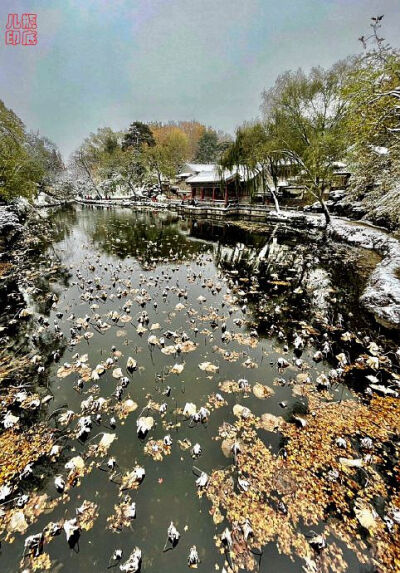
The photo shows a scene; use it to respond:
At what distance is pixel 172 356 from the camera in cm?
622

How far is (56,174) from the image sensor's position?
65.4 m

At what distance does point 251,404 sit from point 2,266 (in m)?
15.6

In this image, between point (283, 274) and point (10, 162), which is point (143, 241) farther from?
point (283, 274)

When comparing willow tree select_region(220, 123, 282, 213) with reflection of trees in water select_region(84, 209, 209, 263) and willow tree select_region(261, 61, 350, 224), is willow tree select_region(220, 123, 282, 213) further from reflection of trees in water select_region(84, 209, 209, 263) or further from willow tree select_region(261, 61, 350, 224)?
reflection of trees in water select_region(84, 209, 209, 263)

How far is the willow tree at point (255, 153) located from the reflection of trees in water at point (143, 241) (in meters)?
12.6

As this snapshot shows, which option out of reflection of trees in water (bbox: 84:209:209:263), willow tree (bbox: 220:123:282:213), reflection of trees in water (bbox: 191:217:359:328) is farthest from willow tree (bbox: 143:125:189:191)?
reflection of trees in water (bbox: 191:217:359:328)

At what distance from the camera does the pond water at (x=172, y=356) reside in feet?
9.67

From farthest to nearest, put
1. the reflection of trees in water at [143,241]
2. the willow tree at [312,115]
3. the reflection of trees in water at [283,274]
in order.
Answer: the willow tree at [312,115], the reflection of trees in water at [143,241], the reflection of trees in water at [283,274]

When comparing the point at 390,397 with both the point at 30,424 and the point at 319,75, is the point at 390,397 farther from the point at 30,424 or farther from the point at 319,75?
the point at 319,75

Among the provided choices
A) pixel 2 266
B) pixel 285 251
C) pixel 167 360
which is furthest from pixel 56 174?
pixel 167 360

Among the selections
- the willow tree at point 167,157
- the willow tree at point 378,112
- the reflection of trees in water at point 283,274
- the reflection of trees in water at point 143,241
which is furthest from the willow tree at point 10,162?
the willow tree at point 167,157

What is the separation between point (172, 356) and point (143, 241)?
15.4 metres

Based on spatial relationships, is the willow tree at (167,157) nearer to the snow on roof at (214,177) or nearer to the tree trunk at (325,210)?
the snow on roof at (214,177)

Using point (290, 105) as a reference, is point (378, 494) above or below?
below
